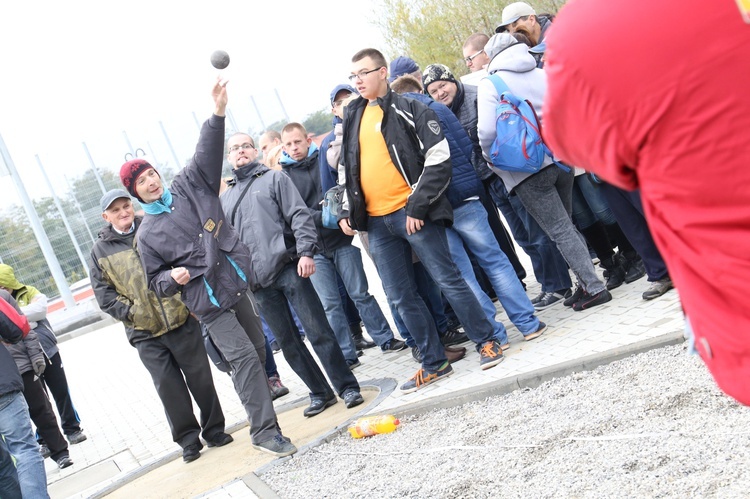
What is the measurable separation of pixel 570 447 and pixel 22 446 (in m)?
4.05

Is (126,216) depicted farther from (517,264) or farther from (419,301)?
(517,264)

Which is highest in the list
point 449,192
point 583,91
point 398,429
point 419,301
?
point 583,91

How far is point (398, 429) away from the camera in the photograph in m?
6.04

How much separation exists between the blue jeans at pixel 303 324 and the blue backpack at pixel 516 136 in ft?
6.03

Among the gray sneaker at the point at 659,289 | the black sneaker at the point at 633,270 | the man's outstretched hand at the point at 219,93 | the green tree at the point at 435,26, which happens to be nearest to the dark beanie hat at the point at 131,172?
the man's outstretched hand at the point at 219,93

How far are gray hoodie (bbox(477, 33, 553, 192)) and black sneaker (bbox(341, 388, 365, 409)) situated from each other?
2145 mm

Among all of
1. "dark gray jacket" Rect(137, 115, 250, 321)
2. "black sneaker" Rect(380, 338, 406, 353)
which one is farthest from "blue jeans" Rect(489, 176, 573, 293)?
"dark gray jacket" Rect(137, 115, 250, 321)

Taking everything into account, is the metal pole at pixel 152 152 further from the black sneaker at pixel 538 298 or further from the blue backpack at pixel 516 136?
the blue backpack at pixel 516 136

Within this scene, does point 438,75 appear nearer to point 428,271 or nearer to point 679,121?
point 428,271

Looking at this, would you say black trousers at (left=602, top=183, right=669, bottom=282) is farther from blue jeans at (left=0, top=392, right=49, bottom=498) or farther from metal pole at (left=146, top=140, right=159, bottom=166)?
metal pole at (left=146, top=140, right=159, bottom=166)

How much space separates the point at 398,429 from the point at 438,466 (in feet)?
3.75

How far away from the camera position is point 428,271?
6.58 m

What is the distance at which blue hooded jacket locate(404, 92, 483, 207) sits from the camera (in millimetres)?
6688

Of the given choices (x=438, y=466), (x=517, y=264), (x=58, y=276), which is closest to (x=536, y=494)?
(x=438, y=466)
